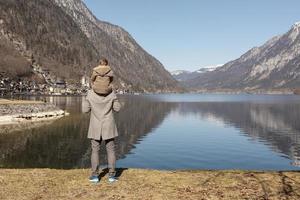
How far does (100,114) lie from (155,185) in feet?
12.3

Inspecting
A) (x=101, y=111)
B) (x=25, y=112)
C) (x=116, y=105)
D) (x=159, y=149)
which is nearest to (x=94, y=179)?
(x=101, y=111)

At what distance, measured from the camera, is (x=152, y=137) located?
74.6 m

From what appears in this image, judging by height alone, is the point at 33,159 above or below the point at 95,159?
below

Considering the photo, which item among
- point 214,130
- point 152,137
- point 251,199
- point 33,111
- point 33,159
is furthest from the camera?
point 33,111

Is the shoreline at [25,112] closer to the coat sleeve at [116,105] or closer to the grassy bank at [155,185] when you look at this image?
the grassy bank at [155,185]

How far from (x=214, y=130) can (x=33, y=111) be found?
45.3m

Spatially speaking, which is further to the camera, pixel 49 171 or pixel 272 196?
pixel 49 171

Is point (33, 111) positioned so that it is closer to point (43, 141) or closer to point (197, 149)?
point (43, 141)

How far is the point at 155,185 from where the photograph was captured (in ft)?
54.1

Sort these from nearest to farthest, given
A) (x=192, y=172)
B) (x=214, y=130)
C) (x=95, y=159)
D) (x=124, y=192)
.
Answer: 1. (x=124, y=192)
2. (x=95, y=159)
3. (x=192, y=172)
4. (x=214, y=130)

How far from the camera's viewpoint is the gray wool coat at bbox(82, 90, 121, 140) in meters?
16.7

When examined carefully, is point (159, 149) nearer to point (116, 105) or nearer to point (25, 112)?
point (116, 105)

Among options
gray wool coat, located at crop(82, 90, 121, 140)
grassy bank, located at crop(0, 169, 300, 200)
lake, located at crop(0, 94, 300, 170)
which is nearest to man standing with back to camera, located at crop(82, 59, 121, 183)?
gray wool coat, located at crop(82, 90, 121, 140)

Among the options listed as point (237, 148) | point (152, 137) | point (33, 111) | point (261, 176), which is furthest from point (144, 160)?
point (33, 111)
